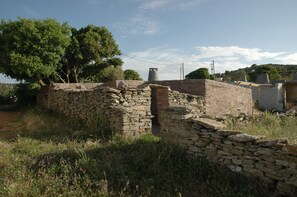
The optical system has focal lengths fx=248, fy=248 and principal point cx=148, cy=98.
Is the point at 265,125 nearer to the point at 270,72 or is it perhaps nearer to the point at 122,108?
the point at 122,108

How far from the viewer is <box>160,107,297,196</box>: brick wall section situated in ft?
12.4

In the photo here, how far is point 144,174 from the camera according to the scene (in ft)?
15.2

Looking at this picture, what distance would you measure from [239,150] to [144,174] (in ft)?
5.84

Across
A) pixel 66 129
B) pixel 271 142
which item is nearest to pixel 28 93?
pixel 66 129

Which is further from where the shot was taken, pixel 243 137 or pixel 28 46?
pixel 28 46

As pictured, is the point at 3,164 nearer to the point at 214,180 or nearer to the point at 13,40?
the point at 214,180

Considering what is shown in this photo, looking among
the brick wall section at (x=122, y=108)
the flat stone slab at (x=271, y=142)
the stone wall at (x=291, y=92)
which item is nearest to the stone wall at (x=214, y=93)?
the brick wall section at (x=122, y=108)

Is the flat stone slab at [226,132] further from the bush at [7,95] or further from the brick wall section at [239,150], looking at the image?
the bush at [7,95]

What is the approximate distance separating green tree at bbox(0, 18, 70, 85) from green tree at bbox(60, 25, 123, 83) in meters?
4.03

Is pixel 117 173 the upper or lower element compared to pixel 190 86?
lower

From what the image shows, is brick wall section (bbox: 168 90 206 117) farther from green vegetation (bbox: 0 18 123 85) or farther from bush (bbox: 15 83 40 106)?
bush (bbox: 15 83 40 106)

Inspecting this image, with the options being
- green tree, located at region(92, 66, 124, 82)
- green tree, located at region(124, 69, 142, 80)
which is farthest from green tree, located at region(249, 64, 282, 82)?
green tree, located at region(92, 66, 124, 82)

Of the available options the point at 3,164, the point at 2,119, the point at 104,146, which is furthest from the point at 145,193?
the point at 2,119

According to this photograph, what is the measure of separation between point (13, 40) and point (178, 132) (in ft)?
39.5
